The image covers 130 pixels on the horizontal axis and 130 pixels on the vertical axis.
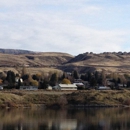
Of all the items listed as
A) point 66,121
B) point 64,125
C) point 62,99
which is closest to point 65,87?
point 62,99

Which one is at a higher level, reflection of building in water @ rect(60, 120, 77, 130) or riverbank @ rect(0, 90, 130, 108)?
riverbank @ rect(0, 90, 130, 108)

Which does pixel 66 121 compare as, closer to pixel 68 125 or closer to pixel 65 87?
pixel 68 125

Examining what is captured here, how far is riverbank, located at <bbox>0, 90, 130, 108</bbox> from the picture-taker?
212 ft

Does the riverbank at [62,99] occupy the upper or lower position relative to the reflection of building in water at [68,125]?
upper

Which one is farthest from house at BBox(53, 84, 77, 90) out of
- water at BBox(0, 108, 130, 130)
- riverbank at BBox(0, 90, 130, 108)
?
water at BBox(0, 108, 130, 130)

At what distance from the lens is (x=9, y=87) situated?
262ft

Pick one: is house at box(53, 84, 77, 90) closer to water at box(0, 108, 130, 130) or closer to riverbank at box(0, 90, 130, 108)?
riverbank at box(0, 90, 130, 108)

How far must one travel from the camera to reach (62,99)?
6600cm

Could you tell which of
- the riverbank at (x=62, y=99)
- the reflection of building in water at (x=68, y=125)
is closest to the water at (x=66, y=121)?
the reflection of building in water at (x=68, y=125)

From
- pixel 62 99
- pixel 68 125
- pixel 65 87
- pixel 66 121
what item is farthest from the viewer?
pixel 65 87

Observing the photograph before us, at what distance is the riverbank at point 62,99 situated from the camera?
6471cm

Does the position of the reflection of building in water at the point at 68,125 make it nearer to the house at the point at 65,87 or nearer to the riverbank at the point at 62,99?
the riverbank at the point at 62,99

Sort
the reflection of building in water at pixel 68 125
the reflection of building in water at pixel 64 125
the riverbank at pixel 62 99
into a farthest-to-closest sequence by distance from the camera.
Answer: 1. the riverbank at pixel 62 99
2. the reflection of building in water at pixel 64 125
3. the reflection of building in water at pixel 68 125

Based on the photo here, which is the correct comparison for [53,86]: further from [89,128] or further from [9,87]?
[89,128]
